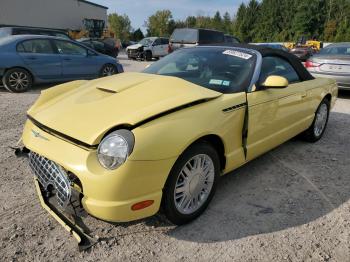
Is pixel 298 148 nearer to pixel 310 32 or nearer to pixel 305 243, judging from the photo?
pixel 305 243

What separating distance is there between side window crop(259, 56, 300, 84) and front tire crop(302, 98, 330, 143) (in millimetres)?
893

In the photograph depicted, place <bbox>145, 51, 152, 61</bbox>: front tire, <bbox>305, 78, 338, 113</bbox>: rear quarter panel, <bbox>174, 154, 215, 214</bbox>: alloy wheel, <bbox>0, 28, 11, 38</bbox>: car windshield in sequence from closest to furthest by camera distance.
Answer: <bbox>174, 154, 215, 214</bbox>: alloy wheel, <bbox>305, 78, 338, 113</bbox>: rear quarter panel, <bbox>0, 28, 11, 38</bbox>: car windshield, <bbox>145, 51, 152, 61</bbox>: front tire

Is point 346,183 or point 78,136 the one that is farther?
point 346,183

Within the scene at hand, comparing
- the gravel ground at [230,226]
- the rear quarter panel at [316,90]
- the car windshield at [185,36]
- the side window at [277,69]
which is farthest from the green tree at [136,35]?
the gravel ground at [230,226]

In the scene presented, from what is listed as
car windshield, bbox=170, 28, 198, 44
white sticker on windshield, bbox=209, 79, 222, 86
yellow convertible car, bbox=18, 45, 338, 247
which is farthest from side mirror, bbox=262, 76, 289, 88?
car windshield, bbox=170, 28, 198, 44

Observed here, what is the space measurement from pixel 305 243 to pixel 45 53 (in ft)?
25.5

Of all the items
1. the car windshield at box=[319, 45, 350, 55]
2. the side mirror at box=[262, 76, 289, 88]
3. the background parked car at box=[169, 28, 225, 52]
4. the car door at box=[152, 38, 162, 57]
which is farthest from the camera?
the car door at box=[152, 38, 162, 57]

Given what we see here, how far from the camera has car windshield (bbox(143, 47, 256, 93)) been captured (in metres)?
3.27

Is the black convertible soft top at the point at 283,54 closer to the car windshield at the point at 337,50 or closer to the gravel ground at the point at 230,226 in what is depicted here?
the gravel ground at the point at 230,226

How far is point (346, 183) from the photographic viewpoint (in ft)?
12.1

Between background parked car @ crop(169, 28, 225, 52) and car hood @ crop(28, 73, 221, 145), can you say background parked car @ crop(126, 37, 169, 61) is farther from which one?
car hood @ crop(28, 73, 221, 145)

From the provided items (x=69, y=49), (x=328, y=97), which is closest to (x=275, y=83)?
(x=328, y=97)

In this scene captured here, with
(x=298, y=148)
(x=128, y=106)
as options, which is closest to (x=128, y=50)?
(x=298, y=148)

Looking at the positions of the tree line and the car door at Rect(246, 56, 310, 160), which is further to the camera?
the tree line
